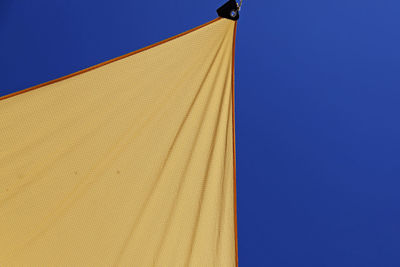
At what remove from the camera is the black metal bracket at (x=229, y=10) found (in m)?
1.21

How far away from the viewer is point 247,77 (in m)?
1.98

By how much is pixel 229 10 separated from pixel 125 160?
0.57 metres

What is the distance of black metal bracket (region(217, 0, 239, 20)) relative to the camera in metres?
1.21

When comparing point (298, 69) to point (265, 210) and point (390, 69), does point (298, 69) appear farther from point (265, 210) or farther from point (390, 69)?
point (265, 210)

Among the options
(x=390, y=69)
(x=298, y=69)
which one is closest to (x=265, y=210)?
(x=298, y=69)

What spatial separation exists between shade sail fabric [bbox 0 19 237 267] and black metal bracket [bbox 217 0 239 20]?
28 millimetres

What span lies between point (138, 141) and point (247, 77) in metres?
0.84

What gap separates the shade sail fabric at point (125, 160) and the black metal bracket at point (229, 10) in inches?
1.1

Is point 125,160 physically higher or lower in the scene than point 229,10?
lower

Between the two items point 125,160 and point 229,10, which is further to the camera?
point 125,160

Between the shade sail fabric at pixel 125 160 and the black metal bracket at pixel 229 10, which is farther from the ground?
the black metal bracket at pixel 229 10

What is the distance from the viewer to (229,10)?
1219mm

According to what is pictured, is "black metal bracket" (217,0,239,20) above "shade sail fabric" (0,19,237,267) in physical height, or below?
above

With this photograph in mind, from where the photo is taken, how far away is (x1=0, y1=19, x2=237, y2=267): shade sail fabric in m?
1.26
